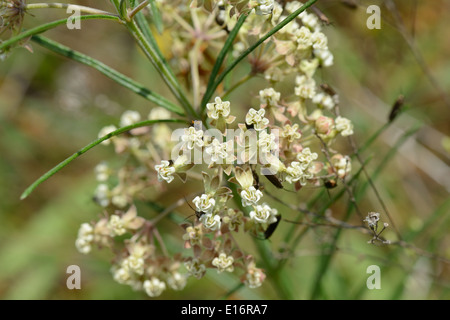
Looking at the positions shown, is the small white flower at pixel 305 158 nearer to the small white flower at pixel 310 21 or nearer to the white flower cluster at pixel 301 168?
the white flower cluster at pixel 301 168

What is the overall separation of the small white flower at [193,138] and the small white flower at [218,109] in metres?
0.07

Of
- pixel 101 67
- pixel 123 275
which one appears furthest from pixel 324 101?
pixel 123 275

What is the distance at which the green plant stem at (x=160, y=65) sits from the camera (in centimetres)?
121

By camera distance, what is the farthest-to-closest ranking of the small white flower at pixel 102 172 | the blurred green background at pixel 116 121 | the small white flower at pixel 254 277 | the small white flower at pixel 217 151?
the blurred green background at pixel 116 121, the small white flower at pixel 102 172, the small white flower at pixel 254 277, the small white flower at pixel 217 151

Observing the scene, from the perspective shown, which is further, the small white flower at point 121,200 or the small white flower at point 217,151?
the small white flower at point 121,200

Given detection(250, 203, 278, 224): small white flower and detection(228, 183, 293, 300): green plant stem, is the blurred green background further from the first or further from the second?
detection(250, 203, 278, 224): small white flower

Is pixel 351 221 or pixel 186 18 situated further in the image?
pixel 351 221

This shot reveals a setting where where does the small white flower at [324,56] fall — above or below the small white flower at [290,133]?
above

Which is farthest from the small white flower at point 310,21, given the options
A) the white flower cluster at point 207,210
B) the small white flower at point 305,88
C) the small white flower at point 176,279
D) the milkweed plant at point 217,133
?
the small white flower at point 176,279

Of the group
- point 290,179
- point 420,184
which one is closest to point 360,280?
point 420,184

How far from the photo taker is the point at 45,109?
344 cm

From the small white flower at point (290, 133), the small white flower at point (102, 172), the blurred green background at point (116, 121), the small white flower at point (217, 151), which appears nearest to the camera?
the small white flower at point (217, 151)
